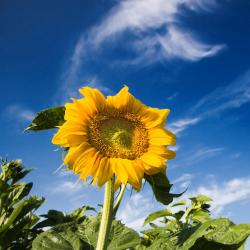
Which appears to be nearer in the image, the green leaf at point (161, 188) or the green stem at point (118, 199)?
the green stem at point (118, 199)

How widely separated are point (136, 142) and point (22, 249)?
1763 millimetres

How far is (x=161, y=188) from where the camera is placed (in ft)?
8.27

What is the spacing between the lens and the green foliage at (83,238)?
2.56 meters

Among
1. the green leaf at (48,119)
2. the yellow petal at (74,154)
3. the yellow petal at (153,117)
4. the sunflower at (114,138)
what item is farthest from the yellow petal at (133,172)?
the green leaf at (48,119)

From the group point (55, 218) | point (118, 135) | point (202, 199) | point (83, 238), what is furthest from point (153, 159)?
point (55, 218)

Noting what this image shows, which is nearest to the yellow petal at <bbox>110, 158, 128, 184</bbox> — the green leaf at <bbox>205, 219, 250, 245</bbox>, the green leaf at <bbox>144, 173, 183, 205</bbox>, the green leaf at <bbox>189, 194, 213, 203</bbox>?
the green leaf at <bbox>144, 173, 183, 205</bbox>

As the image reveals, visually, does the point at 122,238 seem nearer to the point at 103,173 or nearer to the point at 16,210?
the point at 103,173

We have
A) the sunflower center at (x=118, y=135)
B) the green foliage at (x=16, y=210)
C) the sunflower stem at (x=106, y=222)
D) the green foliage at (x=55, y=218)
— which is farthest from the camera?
the green foliage at (x=55, y=218)

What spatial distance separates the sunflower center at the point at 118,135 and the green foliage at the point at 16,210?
1433 millimetres

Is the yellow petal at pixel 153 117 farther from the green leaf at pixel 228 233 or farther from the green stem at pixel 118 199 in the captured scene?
the green leaf at pixel 228 233

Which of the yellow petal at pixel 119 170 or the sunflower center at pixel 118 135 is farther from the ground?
the sunflower center at pixel 118 135

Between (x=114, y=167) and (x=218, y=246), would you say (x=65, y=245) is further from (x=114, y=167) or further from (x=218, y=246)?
(x=218, y=246)

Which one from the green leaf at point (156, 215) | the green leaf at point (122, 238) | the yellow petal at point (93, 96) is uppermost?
the yellow petal at point (93, 96)

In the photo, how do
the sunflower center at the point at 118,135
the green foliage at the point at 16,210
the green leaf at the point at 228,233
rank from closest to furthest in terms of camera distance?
the green leaf at the point at 228,233, the sunflower center at the point at 118,135, the green foliage at the point at 16,210
